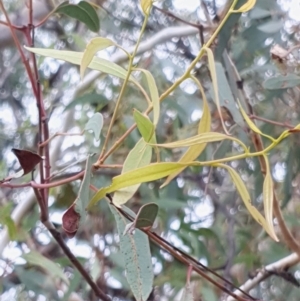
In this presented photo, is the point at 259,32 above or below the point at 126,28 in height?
above

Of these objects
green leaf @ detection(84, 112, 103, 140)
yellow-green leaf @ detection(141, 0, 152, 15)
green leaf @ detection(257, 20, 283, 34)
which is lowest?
green leaf @ detection(257, 20, 283, 34)

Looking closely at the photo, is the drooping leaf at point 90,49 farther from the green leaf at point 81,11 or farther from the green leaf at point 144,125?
the green leaf at point 81,11

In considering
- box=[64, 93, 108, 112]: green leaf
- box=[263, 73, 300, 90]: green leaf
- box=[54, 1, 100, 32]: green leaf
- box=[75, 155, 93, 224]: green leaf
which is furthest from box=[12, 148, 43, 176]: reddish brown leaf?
box=[64, 93, 108, 112]: green leaf

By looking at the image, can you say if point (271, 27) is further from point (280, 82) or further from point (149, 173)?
point (149, 173)

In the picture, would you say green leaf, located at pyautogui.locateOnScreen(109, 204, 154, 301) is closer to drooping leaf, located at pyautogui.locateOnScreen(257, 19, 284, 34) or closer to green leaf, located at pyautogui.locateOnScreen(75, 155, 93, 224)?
green leaf, located at pyautogui.locateOnScreen(75, 155, 93, 224)

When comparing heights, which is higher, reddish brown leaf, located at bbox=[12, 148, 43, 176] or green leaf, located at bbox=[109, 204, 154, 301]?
reddish brown leaf, located at bbox=[12, 148, 43, 176]

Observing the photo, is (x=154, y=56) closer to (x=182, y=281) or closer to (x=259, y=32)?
(x=259, y=32)

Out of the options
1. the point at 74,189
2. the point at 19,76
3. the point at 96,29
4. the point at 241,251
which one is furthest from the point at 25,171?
the point at 19,76
